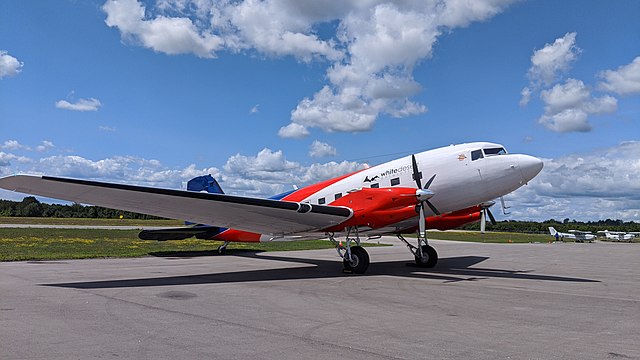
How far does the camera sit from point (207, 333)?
806cm

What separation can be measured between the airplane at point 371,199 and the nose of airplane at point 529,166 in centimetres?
3

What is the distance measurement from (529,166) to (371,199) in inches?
223

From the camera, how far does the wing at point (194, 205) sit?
13781mm

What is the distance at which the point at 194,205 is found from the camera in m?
16.1

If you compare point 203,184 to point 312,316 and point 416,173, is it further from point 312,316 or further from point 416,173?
point 312,316

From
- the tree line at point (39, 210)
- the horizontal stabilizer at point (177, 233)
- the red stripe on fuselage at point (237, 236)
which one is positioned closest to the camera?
the red stripe on fuselage at point (237, 236)

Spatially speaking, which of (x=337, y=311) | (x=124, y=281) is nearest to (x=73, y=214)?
(x=124, y=281)

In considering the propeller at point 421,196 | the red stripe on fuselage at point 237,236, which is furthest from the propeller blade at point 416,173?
the red stripe on fuselage at point 237,236

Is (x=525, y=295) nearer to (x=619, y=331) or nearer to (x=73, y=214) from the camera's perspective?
(x=619, y=331)

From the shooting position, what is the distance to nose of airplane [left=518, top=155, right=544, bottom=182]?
1661cm

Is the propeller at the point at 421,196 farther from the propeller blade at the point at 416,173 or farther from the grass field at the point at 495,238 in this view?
the grass field at the point at 495,238

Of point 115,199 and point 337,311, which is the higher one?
point 115,199

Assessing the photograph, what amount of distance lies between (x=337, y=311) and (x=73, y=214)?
422ft

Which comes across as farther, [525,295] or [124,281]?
[124,281]
